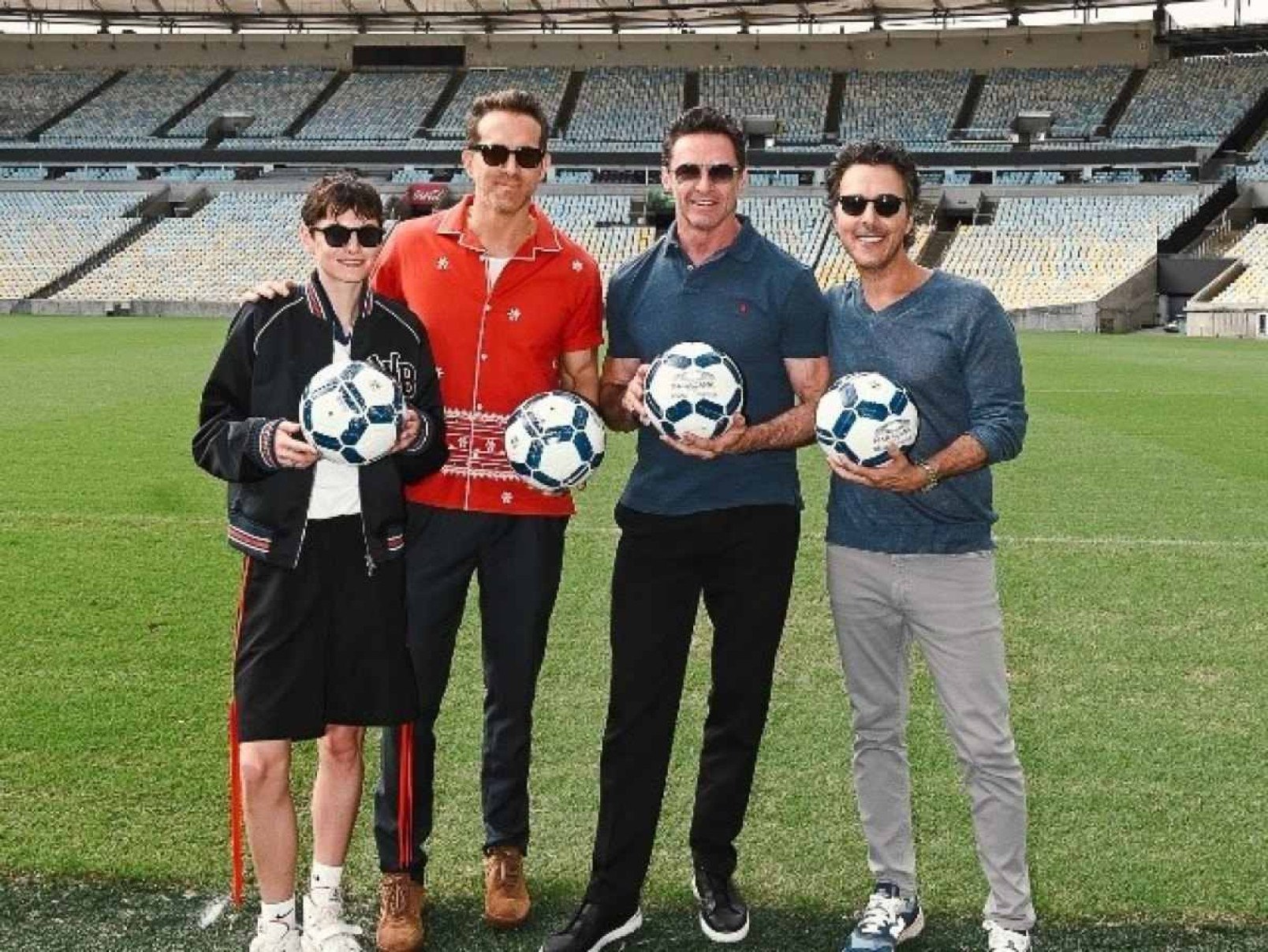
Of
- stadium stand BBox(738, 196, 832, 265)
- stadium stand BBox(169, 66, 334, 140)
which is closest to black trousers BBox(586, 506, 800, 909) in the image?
stadium stand BBox(738, 196, 832, 265)

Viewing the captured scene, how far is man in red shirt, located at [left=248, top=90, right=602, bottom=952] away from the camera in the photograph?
438 cm

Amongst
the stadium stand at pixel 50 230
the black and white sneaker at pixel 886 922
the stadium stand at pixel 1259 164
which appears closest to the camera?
the black and white sneaker at pixel 886 922

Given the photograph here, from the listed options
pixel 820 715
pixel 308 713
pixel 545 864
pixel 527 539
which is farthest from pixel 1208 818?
pixel 308 713

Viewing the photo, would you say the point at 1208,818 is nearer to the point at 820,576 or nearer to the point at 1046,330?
the point at 820,576

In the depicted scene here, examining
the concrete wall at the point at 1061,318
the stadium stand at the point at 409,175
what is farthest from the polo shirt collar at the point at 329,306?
the stadium stand at the point at 409,175

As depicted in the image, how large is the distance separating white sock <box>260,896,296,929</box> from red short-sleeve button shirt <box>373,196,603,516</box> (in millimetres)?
1210

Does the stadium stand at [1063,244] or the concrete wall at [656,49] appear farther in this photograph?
the concrete wall at [656,49]

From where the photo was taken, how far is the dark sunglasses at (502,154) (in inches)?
171

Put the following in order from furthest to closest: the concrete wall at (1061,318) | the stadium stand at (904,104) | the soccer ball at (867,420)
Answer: the stadium stand at (904,104)
the concrete wall at (1061,318)
the soccer ball at (867,420)

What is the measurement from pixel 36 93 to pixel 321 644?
2590 inches

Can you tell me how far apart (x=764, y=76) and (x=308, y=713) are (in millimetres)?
59073

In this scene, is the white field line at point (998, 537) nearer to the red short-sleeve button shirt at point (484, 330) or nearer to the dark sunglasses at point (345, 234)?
the red short-sleeve button shirt at point (484, 330)

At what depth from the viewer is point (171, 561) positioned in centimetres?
931

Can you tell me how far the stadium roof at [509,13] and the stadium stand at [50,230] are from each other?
7.68m
